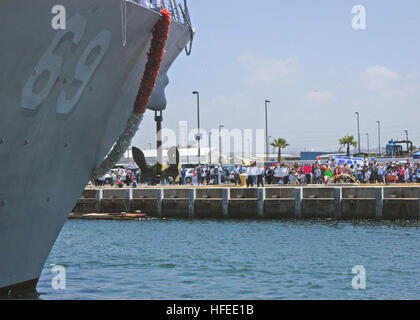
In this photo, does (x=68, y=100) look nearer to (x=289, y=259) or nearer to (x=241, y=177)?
(x=289, y=259)

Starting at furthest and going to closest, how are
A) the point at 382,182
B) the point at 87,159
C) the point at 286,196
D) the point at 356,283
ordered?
Result: the point at 382,182 < the point at 286,196 < the point at 356,283 < the point at 87,159

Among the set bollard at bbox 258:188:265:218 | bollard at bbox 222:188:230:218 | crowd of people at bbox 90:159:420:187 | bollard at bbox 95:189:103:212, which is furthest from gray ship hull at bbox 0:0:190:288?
bollard at bbox 95:189:103:212

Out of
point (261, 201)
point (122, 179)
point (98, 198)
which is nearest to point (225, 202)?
point (261, 201)

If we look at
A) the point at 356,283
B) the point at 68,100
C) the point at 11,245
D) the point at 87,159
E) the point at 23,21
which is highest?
the point at 23,21

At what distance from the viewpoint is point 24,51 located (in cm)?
800

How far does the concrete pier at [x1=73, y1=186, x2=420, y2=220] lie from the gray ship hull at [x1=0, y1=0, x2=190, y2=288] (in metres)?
16.6

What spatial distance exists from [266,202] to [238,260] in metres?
11.3

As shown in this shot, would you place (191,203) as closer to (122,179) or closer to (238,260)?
(122,179)

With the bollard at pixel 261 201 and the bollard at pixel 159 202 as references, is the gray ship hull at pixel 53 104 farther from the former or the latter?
the bollard at pixel 159 202

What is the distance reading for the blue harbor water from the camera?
1224 cm

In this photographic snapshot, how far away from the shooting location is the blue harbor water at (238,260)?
12242mm

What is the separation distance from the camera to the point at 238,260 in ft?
54.4

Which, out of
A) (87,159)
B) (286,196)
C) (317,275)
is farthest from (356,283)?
(286,196)

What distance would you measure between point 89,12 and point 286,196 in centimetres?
2017
